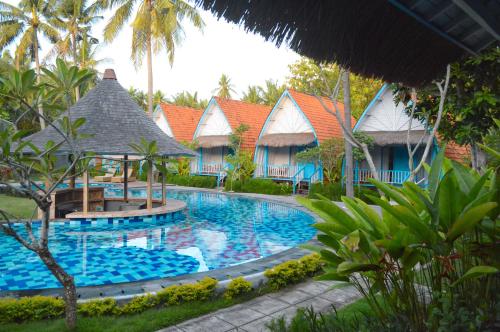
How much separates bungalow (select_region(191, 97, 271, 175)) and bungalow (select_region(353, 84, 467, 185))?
8246 mm

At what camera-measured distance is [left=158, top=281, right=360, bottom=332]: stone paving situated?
4.25 m

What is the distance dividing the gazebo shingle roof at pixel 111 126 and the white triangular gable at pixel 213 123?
10.4 meters

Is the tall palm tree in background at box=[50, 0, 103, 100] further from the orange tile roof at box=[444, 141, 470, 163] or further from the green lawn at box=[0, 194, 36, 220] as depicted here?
the orange tile roof at box=[444, 141, 470, 163]

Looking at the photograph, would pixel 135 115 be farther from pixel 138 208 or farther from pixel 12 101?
pixel 12 101

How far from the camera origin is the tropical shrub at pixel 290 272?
5660 millimetres

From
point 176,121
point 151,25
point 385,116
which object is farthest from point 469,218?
point 176,121

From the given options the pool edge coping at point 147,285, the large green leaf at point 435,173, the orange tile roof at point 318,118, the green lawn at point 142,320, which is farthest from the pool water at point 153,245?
the orange tile roof at point 318,118

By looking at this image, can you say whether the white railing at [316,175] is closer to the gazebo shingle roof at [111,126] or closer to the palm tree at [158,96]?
the gazebo shingle roof at [111,126]

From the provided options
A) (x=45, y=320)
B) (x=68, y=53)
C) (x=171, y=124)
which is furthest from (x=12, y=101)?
(x=68, y=53)

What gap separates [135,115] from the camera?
1395 cm

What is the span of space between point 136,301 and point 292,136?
55.1 feet

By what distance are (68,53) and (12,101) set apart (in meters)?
30.3

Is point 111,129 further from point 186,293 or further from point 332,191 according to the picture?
point 332,191

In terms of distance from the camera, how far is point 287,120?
70.8 feet
